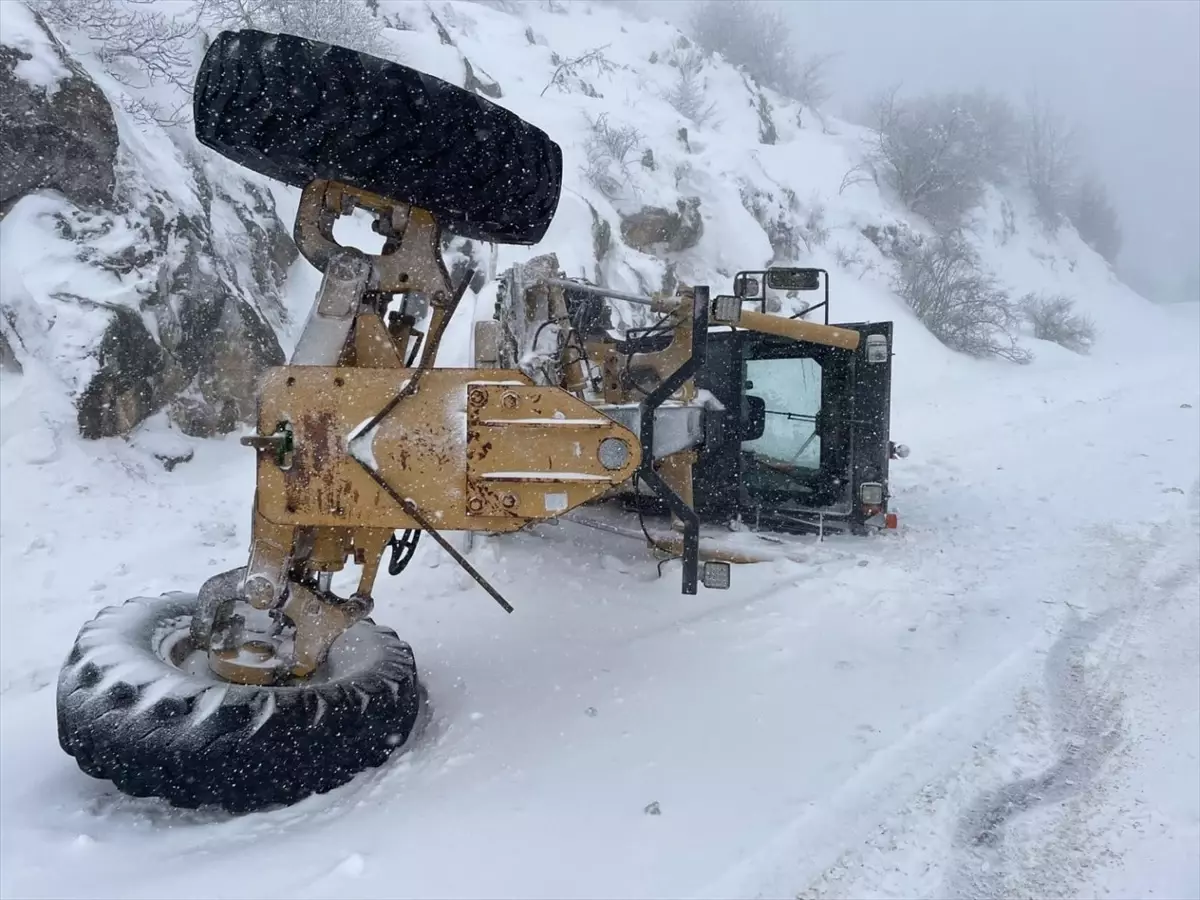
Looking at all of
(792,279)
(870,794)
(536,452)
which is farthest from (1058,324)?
(536,452)

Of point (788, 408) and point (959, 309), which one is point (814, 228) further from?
point (788, 408)

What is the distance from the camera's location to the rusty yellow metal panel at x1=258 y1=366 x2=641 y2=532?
107 inches

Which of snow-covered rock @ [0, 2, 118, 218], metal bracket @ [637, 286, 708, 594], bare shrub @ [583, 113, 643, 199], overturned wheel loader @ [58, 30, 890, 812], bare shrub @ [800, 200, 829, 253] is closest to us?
overturned wheel loader @ [58, 30, 890, 812]

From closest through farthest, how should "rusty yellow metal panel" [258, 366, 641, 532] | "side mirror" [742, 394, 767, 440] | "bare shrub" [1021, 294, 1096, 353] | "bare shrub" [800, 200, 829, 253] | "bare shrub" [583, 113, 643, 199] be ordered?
1. "rusty yellow metal panel" [258, 366, 641, 532]
2. "side mirror" [742, 394, 767, 440]
3. "bare shrub" [583, 113, 643, 199]
4. "bare shrub" [800, 200, 829, 253]
5. "bare shrub" [1021, 294, 1096, 353]

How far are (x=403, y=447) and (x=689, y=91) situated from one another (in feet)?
77.2

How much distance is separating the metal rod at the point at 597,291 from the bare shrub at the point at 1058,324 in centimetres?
2201

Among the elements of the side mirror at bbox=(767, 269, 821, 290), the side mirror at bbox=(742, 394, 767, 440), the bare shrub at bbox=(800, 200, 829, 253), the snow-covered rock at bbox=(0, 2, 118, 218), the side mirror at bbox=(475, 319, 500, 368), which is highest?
the bare shrub at bbox=(800, 200, 829, 253)

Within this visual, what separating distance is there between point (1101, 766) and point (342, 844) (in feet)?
8.69

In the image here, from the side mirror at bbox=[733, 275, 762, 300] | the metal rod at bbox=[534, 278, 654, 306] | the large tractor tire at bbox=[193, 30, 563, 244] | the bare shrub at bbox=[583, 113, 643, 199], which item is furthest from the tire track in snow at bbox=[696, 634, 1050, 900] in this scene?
the bare shrub at bbox=[583, 113, 643, 199]

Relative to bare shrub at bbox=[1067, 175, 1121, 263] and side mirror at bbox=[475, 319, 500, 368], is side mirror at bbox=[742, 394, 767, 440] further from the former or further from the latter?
bare shrub at bbox=[1067, 175, 1121, 263]

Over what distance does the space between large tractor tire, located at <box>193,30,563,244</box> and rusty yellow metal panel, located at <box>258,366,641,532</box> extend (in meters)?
0.63

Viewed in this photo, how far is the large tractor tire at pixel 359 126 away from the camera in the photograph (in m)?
2.47

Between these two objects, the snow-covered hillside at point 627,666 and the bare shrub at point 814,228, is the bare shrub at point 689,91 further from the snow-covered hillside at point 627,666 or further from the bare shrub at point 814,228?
the snow-covered hillside at point 627,666

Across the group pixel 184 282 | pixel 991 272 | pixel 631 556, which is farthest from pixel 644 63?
pixel 631 556
